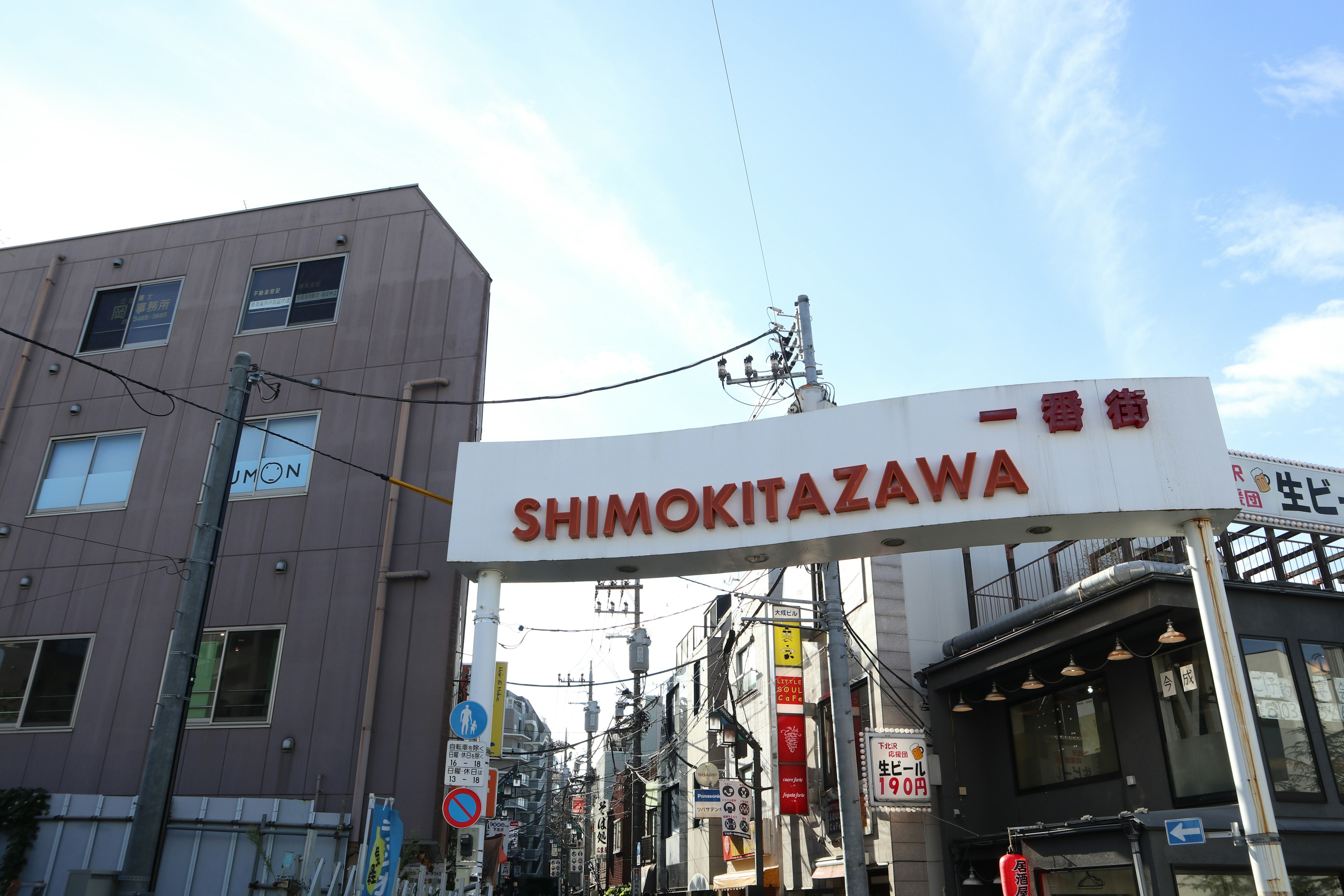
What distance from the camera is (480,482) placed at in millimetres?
12875

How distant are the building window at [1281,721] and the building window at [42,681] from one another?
19.0 metres

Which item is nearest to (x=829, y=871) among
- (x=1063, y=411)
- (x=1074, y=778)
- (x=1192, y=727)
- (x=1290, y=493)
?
(x=1074, y=778)

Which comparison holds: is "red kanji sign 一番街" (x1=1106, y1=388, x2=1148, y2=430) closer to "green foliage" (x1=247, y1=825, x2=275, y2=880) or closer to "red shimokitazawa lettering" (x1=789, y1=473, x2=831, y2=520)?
"red shimokitazawa lettering" (x1=789, y1=473, x2=831, y2=520)

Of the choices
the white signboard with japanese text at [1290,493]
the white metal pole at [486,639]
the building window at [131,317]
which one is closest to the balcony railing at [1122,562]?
the white signboard with japanese text at [1290,493]

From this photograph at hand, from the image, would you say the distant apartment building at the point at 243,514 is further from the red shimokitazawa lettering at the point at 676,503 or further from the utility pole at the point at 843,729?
the utility pole at the point at 843,729

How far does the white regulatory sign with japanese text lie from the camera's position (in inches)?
436

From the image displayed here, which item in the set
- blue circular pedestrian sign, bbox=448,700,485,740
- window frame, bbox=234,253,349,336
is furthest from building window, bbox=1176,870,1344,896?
window frame, bbox=234,253,349,336

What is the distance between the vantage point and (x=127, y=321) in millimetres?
19312

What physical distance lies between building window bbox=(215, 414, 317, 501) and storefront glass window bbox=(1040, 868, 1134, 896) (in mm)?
14872

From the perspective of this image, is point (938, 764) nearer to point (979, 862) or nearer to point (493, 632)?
point (979, 862)

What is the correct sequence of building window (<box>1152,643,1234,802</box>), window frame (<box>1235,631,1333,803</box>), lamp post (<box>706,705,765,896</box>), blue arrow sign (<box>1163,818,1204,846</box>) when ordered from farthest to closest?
lamp post (<box>706,705,765,896</box>) < building window (<box>1152,643,1234,802</box>) < window frame (<box>1235,631,1333,803</box>) < blue arrow sign (<box>1163,818,1204,846</box>)

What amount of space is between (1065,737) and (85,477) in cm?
1948

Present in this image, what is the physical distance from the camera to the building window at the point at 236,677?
593 inches

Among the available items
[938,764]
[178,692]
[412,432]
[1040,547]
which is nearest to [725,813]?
[938,764]
